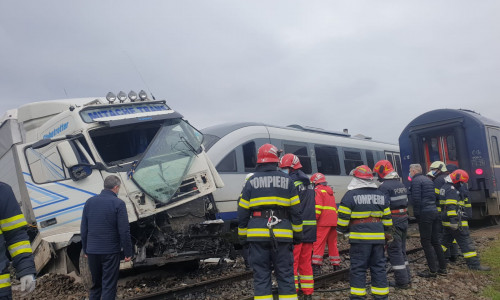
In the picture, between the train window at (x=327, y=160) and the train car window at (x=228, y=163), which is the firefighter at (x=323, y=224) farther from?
the train window at (x=327, y=160)

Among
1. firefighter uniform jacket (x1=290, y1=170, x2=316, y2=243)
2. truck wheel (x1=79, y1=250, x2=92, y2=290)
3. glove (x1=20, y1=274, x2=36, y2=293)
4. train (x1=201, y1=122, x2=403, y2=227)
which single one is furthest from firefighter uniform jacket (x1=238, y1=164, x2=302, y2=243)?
train (x1=201, y1=122, x2=403, y2=227)

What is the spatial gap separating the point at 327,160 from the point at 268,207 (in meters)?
7.73

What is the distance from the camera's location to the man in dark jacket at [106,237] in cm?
474

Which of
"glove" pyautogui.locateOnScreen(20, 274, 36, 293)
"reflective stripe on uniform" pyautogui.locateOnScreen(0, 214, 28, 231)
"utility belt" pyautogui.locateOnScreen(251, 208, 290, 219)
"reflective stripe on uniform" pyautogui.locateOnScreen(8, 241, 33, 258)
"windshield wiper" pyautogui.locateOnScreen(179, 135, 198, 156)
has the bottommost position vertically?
"glove" pyautogui.locateOnScreen(20, 274, 36, 293)

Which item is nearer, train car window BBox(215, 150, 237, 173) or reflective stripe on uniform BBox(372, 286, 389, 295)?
reflective stripe on uniform BBox(372, 286, 389, 295)

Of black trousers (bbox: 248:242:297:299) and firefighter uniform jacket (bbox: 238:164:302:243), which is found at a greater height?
firefighter uniform jacket (bbox: 238:164:302:243)

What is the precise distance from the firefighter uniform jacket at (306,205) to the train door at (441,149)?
8.25 meters

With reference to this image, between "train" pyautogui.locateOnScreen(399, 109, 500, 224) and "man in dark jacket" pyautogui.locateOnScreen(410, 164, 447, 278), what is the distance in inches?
216

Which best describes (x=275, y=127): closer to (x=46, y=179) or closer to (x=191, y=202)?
(x=191, y=202)

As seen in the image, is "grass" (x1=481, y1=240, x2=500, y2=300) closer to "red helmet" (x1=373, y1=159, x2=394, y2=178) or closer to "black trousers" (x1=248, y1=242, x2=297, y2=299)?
"red helmet" (x1=373, y1=159, x2=394, y2=178)

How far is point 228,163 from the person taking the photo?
903cm

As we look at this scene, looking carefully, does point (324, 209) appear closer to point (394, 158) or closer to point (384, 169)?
point (384, 169)

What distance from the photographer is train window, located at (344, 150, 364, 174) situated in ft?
41.4

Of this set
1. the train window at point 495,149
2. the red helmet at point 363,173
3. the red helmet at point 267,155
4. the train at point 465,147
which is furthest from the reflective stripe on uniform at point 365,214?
the train window at point 495,149
